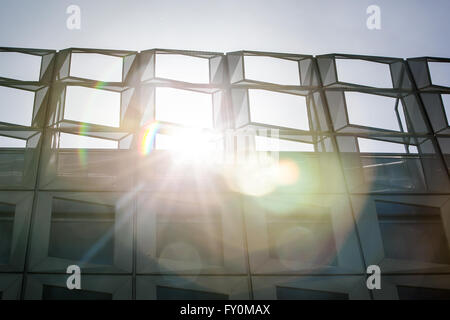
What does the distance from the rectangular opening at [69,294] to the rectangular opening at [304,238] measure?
344 centimetres

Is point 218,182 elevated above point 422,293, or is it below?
above

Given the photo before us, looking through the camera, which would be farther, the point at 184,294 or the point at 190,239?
the point at 190,239

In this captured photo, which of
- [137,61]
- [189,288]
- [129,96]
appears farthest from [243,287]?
[137,61]

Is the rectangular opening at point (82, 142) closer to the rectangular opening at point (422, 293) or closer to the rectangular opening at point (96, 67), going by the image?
the rectangular opening at point (96, 67)

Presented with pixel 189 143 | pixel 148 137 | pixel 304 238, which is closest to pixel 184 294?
pixel 304 238

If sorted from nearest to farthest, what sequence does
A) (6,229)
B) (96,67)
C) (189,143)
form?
(6,229) < (189,143) < (96,67)

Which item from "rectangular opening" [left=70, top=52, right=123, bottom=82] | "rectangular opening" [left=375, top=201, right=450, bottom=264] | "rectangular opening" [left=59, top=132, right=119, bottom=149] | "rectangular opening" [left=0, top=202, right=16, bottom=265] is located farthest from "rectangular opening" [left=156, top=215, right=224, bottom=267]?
"rectangular opening" [left=70, top=52, right=123, bottom=82]

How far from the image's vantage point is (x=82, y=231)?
878 centimetres

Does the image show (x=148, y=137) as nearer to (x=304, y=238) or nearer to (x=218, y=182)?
(x=218, y=182)

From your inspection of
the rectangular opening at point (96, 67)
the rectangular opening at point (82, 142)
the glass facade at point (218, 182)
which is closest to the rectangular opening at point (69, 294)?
the glass facade at point (218, 182)

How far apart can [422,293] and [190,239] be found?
16.1ft

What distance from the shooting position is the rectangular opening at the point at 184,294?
8.33 m
